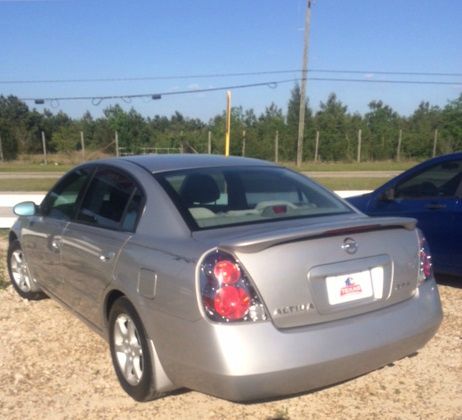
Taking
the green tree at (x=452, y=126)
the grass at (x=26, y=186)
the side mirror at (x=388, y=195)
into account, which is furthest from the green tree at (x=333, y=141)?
the side mirror at (x=388, y=195)

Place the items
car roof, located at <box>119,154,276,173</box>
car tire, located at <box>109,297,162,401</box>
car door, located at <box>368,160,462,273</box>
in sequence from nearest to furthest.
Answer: car tire, located at <box>109,297,162,401</box>, car roof, located at <box>119,154,276,173</box>, car door, located at <box>368,160,462,273</box>

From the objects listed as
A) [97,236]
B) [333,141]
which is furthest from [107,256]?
[333,141]

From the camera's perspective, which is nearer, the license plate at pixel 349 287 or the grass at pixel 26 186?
the license plate at pixel 349 287

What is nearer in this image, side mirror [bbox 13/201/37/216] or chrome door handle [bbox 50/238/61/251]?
chrome door handle [bbox 50/238/61/251]

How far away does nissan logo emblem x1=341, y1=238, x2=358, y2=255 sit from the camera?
3049mm

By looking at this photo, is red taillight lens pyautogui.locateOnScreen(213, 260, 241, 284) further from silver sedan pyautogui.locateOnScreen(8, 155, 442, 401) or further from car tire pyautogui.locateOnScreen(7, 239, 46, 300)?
car tire pyautogui.locateOnScreen(7, 239, 46, 300)

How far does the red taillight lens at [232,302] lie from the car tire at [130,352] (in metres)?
0.66

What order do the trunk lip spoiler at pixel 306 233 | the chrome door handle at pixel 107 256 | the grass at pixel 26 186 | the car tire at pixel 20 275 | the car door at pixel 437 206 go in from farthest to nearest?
the grass at pixel 26 186 < the car door at pixel 437 206 < the car tire at pixel 20 275 < the chrome door handle at pixel 107 256 < the trunk lip spoiler at pixel 306 233

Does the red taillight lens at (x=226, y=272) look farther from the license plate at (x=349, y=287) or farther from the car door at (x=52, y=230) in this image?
the car door at (x=52, y=230)

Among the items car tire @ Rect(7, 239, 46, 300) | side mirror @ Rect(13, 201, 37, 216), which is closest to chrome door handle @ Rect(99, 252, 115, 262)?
side mirror @ Rect(13, 201, 37, 216)

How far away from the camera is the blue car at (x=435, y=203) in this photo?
5719mm

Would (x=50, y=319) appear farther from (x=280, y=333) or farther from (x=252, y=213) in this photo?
(x=280, y=333)

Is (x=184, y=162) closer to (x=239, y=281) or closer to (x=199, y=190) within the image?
(x=199, y=190)

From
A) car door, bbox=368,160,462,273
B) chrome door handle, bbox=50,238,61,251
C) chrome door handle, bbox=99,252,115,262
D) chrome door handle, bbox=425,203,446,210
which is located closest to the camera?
chrome door handle, bbox=99,252,115,262
